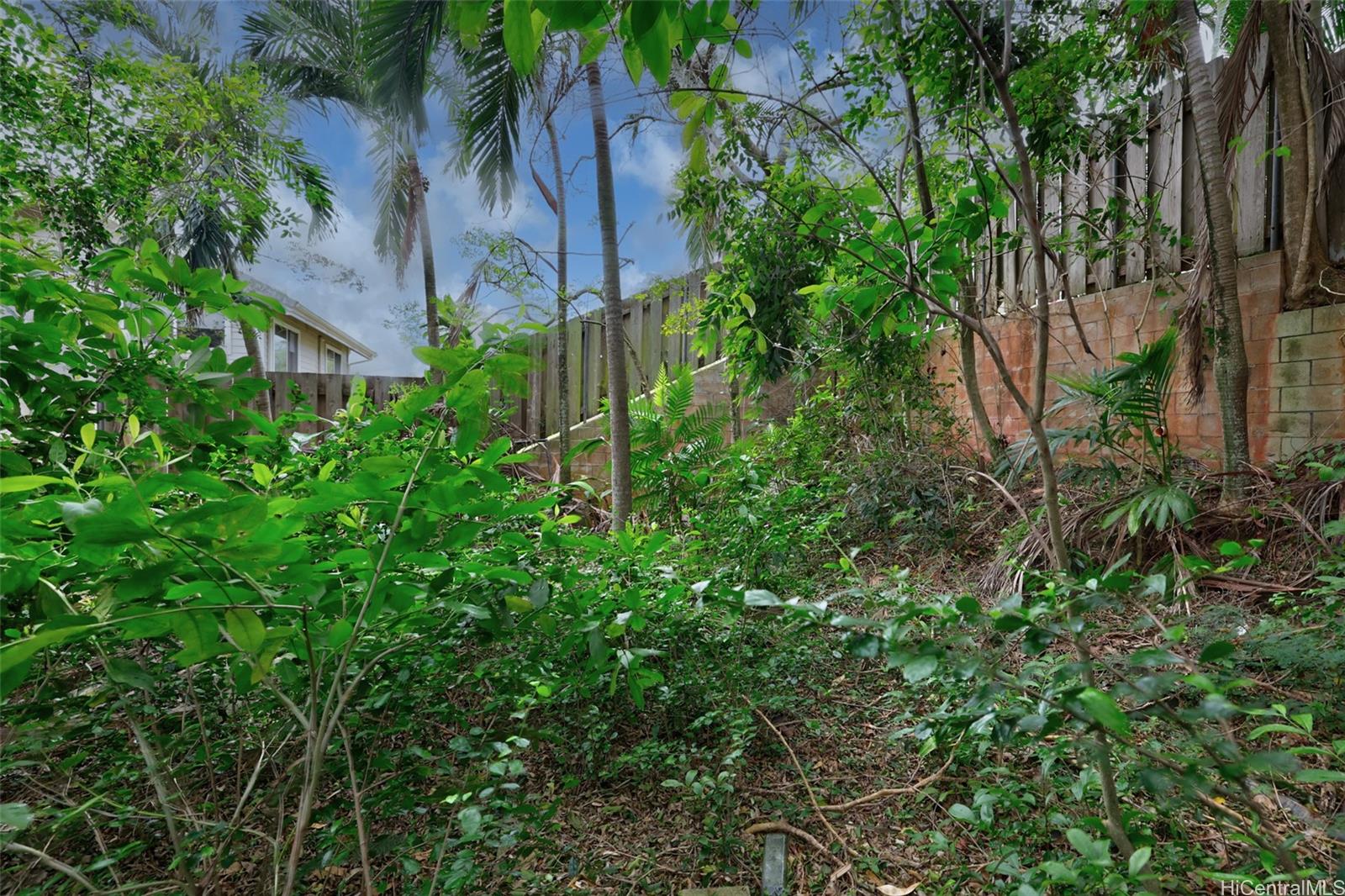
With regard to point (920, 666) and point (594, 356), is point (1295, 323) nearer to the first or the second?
point (920, 666)

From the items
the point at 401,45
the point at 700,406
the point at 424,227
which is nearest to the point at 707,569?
the point at 700,406

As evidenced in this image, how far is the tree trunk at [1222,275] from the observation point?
2.50 metres

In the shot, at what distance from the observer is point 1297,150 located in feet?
8.27

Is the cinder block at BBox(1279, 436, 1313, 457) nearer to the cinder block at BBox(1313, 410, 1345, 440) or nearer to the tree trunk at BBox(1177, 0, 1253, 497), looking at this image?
the cinder block at BBox(1313, 410, 1345, 440)

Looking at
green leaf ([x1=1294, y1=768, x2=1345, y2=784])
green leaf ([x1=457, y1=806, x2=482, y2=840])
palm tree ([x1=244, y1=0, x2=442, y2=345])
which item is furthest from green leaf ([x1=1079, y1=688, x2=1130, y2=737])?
palm tree ([x1=244, y1=0, x2=442, y2=345])

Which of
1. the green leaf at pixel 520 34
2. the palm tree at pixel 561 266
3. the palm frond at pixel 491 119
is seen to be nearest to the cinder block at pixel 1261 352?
the green leaf at pixel 520 34

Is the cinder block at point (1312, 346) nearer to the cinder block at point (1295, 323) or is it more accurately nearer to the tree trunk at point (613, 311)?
the cinder block at point (1295, 323)

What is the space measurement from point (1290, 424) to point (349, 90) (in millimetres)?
10814

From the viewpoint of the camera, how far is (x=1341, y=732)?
134 cm

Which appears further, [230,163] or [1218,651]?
[230,163]

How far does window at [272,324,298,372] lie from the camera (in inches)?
462

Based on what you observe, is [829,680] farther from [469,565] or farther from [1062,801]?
[469,565]

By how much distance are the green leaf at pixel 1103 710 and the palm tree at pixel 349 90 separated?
6.58 meters

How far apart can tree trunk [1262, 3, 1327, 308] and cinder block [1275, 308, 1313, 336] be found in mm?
54
